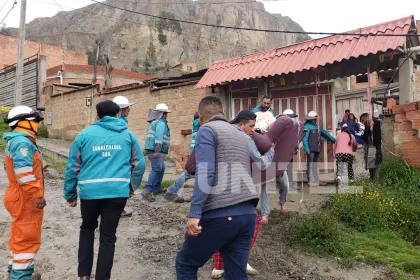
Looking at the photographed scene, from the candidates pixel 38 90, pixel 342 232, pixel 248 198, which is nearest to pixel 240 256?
pixel 248 198

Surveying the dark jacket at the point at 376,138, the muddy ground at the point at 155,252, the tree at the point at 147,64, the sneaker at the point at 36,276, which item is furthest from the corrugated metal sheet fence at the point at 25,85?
the tree at the point at 147,64

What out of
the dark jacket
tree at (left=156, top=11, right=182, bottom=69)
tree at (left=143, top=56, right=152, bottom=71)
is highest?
tree at (left=156, top=11, right=182, bottom=69)

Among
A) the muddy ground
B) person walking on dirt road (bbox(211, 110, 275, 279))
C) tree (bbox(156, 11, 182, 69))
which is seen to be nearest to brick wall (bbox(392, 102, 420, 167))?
the muddy ground

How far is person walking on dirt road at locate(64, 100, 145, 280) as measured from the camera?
9.86 feet

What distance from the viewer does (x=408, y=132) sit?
268 inches

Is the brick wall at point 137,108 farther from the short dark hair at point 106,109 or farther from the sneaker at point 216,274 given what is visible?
the short dark hair at point 106,109

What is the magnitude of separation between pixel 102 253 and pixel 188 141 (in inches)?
258

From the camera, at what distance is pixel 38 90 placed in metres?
19.2

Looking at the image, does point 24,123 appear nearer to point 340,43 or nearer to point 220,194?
point 220,194

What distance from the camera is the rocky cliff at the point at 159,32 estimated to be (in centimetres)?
6269

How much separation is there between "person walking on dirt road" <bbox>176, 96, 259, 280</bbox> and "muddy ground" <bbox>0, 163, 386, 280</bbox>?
1240mm

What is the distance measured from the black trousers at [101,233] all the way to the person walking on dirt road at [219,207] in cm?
85

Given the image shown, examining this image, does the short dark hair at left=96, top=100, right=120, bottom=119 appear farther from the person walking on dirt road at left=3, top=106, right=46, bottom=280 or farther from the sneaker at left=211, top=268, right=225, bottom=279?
the sneaker at left=211, top=268, right=225, bottom=279

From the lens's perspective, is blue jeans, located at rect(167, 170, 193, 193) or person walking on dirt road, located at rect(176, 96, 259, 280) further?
blue jeans, located at rect(167, 170, 193, 193)
